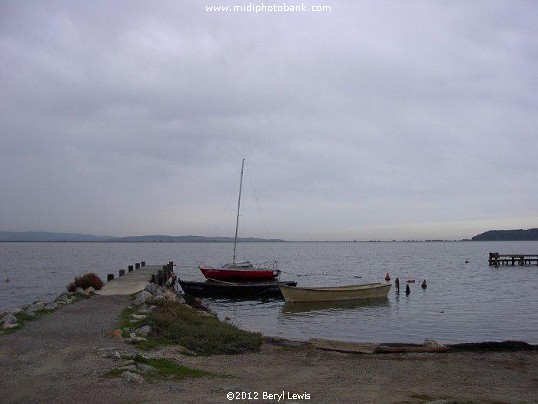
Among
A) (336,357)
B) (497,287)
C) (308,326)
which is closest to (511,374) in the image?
(336,357)

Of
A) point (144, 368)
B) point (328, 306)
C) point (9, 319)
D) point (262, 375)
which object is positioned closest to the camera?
point (144, 368)

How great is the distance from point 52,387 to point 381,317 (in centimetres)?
2201

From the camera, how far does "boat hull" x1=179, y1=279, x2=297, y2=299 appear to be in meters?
38.0

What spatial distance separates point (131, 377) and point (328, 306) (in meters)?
24.9

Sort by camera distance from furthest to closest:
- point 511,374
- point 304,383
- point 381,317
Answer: point 381,317, point 511,374, point 304,383

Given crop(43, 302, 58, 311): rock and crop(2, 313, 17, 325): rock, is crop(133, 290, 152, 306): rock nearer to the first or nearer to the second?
crop(43, 302, 58, 311): rock

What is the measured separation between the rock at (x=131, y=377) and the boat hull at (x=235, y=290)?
28.1 m

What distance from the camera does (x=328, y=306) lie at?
33.6 metres

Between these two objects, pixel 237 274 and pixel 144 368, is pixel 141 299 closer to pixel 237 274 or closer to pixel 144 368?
pixel 144 368

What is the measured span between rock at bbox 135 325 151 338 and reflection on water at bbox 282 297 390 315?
16680 millimetres

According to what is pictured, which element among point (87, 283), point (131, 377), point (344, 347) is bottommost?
point (344, 347)

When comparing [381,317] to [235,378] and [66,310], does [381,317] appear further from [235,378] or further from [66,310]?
[235,378]

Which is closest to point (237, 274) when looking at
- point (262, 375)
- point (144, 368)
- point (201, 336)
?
point (201, 336)

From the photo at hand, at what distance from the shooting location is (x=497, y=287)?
46375 mm
